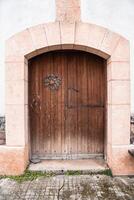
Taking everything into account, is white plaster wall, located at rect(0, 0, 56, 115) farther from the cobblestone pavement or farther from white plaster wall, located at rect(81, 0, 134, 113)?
the cobblestone pavement

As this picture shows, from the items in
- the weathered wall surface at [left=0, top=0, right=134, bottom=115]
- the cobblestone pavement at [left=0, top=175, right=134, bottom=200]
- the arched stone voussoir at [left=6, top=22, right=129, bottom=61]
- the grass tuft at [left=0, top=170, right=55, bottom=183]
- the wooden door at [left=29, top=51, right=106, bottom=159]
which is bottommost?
the cobblestone pavement at [left=0, top=175, right=134, bottom=200]

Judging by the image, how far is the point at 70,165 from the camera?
4.12 metres

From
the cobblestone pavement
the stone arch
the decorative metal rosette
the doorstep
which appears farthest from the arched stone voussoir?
the cobblestone pavement

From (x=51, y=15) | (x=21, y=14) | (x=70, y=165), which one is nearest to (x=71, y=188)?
(x=70, y=165)

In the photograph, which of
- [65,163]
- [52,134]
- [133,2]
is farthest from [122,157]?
[133,2]

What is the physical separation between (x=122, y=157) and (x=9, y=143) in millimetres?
1893

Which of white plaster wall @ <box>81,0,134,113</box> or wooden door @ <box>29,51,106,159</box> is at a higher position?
white plaster wall @ <box>81,0,134,113</box>

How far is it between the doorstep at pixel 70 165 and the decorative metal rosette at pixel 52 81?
1385 mm

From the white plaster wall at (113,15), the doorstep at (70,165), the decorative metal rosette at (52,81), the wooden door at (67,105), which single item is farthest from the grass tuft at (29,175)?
the white plaster wall at (113,15)

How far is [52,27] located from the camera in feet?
12.6

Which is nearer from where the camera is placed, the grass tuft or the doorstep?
the grass tuft

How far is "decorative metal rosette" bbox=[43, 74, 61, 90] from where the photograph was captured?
172 inches

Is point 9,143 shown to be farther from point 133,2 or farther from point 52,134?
point 133,2

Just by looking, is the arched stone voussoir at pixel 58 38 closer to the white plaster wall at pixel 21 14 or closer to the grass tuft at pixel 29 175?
the white plaster wall at pixel 21 14
